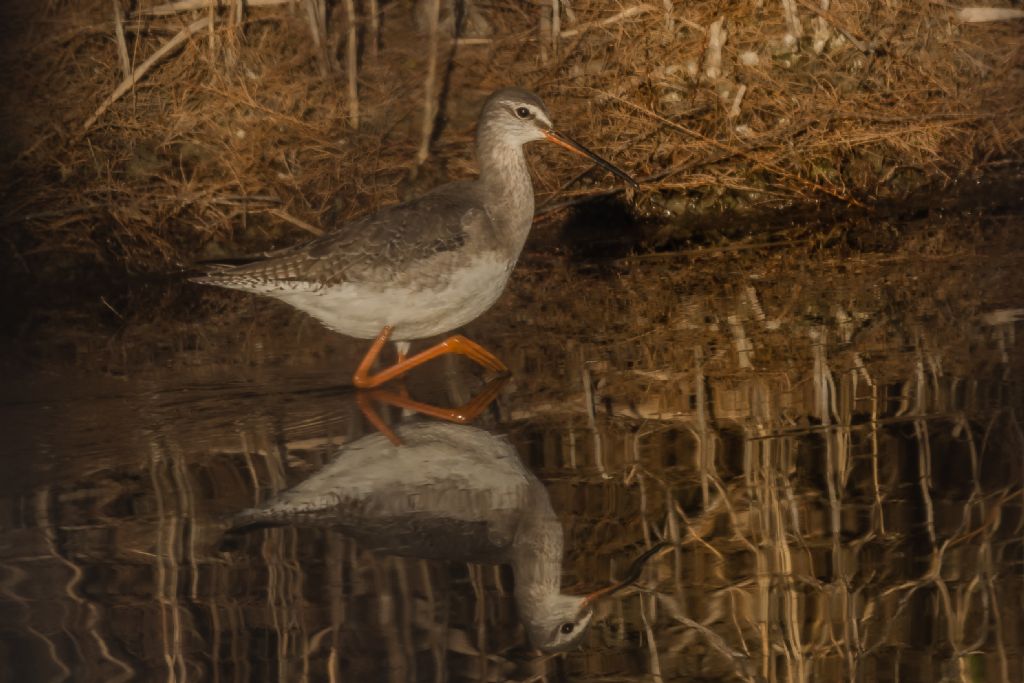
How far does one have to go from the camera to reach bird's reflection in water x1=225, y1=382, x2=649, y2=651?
4984mm

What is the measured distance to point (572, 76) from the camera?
37.5 feet

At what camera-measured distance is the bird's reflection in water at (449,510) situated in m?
4.98

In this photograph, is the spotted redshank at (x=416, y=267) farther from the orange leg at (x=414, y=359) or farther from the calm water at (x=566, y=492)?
the calm water at (x=566, y=492)

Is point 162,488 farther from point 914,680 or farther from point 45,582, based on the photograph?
point 914,680

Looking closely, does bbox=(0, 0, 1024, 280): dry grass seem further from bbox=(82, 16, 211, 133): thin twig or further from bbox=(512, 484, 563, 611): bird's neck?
bbox=(512, 484, 563, 611): bird's neck

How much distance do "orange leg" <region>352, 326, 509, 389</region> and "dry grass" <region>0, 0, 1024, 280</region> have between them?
10.4 ft

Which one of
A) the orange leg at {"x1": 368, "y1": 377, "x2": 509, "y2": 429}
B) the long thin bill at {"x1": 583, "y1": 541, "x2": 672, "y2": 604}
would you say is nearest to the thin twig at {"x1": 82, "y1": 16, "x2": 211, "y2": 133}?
the orange leg at {"x1": 368, "y1": 377, "x2": 509, "y2": 429}

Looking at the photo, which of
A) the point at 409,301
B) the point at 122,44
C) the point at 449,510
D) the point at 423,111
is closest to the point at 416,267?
the point at 409,301

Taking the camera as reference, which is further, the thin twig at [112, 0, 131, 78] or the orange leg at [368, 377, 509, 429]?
the thin twig at [112, 0, 131, 78]

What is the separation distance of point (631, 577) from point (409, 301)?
109 inches

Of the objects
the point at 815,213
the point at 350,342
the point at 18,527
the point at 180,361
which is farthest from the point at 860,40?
the point at 18,527

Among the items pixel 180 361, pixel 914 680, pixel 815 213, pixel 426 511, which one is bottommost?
pixel 914 680

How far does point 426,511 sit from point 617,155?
565cm

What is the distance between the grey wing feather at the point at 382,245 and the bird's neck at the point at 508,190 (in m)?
0.10
